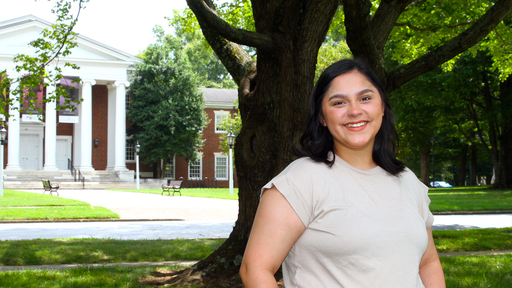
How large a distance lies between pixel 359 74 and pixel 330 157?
1.14 ft

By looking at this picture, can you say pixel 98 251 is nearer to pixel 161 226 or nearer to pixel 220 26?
pixel 220 26

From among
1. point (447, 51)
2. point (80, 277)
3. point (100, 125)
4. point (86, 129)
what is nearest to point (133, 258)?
point (80, 277)

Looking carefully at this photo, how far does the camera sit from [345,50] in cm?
3231

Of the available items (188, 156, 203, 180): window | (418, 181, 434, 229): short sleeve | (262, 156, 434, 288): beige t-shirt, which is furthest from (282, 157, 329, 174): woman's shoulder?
(188, 156, 203, 180): window

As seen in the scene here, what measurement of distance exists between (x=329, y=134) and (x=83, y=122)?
139ft

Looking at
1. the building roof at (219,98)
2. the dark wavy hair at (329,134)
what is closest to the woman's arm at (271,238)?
the dark wavy hair at (329,134)

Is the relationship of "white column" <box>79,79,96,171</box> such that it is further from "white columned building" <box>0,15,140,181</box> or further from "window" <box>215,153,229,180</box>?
"window" <box>215,153,229,180</box>

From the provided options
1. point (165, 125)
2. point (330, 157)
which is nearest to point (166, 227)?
point (330, 157)

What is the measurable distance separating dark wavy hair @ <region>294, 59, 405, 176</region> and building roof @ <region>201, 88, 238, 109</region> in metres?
47.4

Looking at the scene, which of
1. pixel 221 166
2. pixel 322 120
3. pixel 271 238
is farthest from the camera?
pixel 221 166

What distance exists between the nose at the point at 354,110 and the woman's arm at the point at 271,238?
1.51 feet

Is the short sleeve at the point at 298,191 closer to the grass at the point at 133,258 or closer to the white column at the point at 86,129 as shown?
the grass at the point at 133,258

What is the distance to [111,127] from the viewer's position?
148 ft

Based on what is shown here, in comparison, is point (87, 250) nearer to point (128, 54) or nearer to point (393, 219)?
point (393, 219)
